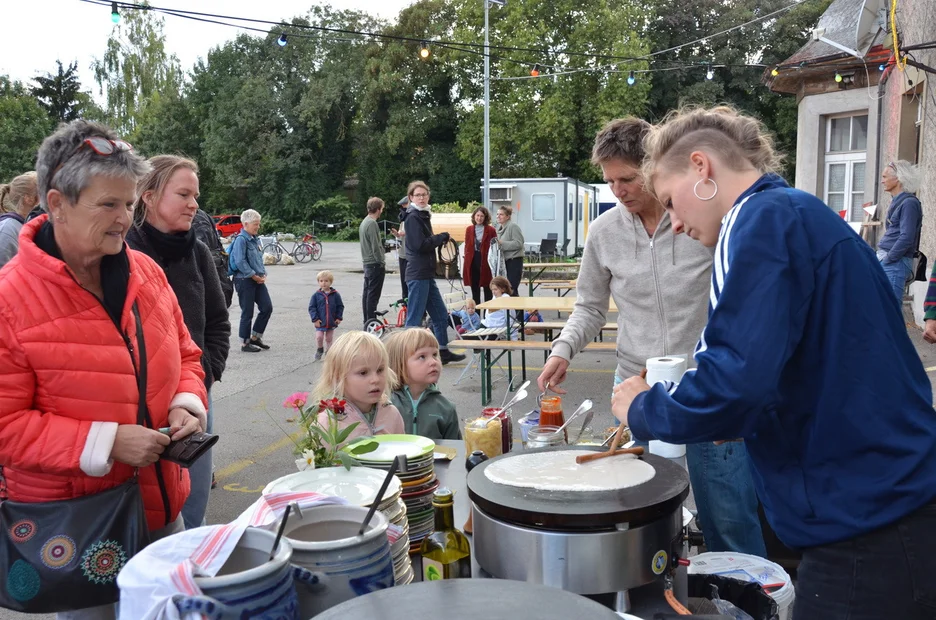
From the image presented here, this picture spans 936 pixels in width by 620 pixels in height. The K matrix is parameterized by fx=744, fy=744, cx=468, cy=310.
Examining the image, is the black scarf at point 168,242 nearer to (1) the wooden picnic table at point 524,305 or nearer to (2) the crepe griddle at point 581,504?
(2) the crepe griddle at point 581,504

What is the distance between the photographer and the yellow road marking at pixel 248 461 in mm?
5188

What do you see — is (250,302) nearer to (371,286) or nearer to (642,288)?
(371,286)

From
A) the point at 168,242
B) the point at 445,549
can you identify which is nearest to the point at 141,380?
the point at 445,549

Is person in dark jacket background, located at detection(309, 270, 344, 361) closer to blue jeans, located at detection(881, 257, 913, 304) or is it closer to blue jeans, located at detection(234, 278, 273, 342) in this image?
blue jeans, located at detection(234, 278, 273, 342)

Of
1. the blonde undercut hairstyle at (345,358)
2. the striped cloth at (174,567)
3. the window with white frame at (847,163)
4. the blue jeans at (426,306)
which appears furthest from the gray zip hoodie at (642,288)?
the window with white frame at (847,163)

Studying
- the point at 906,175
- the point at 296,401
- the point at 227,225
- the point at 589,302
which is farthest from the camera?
the point at 227,225

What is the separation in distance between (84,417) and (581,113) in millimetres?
34471

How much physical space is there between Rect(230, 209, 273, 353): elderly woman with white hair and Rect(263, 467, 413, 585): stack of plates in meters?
8.11

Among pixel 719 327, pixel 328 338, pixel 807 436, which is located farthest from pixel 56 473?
pixel 328 338

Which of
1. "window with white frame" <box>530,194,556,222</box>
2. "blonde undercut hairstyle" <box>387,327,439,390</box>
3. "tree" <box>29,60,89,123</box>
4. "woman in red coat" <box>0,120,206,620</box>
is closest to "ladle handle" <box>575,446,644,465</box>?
"woman in red coat" <box>0,120,206,620</box>

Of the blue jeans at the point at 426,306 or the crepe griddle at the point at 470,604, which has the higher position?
the crepe griddle at the point at 470,604

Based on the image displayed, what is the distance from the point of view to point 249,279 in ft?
31.3

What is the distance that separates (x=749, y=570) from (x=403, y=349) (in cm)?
189

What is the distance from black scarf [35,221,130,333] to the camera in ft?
6.22
